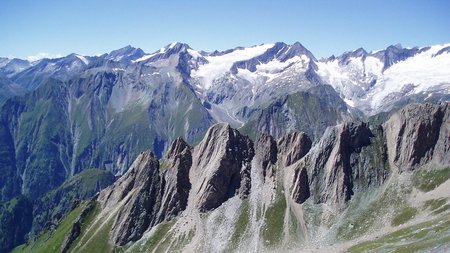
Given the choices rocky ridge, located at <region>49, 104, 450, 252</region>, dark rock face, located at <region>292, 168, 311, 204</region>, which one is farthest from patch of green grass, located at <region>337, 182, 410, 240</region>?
dark rock face, located at <region>292, 168, 311, 204</region>

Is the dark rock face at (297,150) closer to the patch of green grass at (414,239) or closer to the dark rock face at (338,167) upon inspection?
the dark rock face at (338,167)

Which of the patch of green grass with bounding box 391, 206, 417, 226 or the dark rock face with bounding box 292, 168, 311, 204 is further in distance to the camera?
the dark rock face with bounding box 292, 168, 311, 204

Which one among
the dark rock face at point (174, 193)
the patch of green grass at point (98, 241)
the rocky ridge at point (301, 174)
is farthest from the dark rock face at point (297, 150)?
the patch of green grass at point (98, 241)

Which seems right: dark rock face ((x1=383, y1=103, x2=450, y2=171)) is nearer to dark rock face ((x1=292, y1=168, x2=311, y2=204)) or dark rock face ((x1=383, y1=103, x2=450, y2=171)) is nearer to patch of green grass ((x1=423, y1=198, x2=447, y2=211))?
patch of green grass ((x1=423, y1=198, x2=447, y2=211))

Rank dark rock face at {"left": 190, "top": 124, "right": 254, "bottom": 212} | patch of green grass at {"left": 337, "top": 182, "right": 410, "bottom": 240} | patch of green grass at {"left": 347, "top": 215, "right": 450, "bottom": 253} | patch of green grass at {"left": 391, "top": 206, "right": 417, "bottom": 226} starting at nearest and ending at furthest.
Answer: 1. patch of green grass at {"left": 347, "top": 215, "right": 450, "bottom": 253}
2. patch of green grass at {"left": 391, "top": 206, "right": 417, "bottom": 226}
3. patch of green grass at {"left": 337, "top": 182, "right": 410, "bottom": 240}
4. dark rock face at {"left": 190, "top": 124, "right": 254, "bottom": 212}

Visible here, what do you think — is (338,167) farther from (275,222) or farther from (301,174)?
(275,222)

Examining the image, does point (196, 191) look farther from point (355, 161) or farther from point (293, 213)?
point (355, 161)
